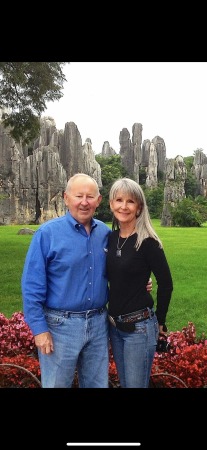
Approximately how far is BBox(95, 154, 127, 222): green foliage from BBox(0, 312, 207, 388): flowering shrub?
1.05 meters

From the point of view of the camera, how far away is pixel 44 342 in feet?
7.50

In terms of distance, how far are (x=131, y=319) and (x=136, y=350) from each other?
0.15 metres

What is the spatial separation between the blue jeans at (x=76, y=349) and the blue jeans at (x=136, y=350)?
0.07m

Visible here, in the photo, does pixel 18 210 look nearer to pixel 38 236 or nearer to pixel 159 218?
pixel 159 218

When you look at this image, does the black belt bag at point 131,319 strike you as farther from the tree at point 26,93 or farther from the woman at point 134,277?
the tree at point 26,93

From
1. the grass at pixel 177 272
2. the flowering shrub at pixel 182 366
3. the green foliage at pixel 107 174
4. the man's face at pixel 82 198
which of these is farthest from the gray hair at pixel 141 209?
the grass at pixel 177 272

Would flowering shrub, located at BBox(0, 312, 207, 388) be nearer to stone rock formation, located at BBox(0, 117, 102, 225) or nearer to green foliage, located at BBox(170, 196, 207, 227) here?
stone rock formation, located at BBox(0, 117, 102, 225)

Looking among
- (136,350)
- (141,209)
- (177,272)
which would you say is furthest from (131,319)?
(177,272)

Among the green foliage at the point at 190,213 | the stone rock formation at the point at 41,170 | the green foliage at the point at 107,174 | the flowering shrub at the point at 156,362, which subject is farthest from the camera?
the green foliage at the point at 190,213

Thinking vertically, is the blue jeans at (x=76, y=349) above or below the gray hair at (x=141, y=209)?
below

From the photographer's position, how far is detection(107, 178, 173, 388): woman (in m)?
2.29

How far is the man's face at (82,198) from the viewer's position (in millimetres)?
2299
